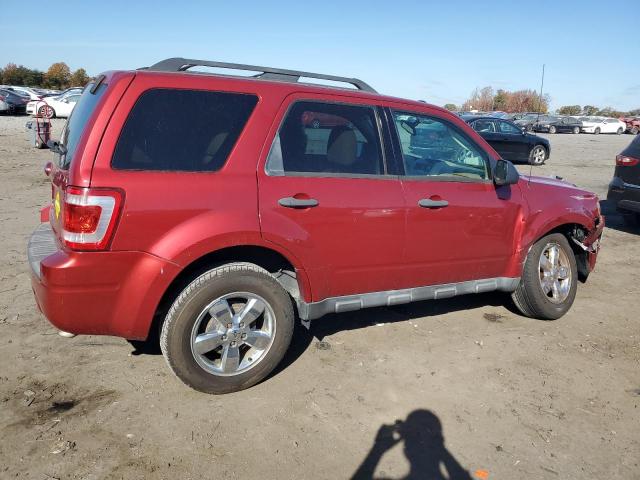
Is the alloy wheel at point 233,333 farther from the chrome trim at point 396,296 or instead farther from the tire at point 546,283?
the tire at point 546,283

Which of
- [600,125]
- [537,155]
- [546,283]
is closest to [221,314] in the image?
[546,283]

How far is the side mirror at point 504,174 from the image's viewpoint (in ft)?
13.1

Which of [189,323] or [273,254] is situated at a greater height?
[273,254]

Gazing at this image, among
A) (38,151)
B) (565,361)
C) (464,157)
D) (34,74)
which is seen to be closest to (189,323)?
(464,157)

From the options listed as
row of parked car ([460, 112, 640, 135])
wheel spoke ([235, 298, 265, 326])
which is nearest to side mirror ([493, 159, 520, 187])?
wheel spoke ([235, 298, 265, 326])

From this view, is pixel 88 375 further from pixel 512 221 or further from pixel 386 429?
pixel 512 221

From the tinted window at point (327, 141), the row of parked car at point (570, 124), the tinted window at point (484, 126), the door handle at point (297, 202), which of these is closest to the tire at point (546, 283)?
the tinted window at point (327, 141)

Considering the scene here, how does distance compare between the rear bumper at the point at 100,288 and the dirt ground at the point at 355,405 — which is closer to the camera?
the dirt ground at the point at 355,405

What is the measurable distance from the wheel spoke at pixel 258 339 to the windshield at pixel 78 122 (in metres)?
1.46

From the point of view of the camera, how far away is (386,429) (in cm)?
302

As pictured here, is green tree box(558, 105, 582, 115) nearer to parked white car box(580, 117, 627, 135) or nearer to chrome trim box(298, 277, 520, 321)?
parked white car box(580, 117, 627, 135)

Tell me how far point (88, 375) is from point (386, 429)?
196 cm

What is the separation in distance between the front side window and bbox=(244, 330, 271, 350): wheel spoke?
5.29 ft

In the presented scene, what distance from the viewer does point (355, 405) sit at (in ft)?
10.6
